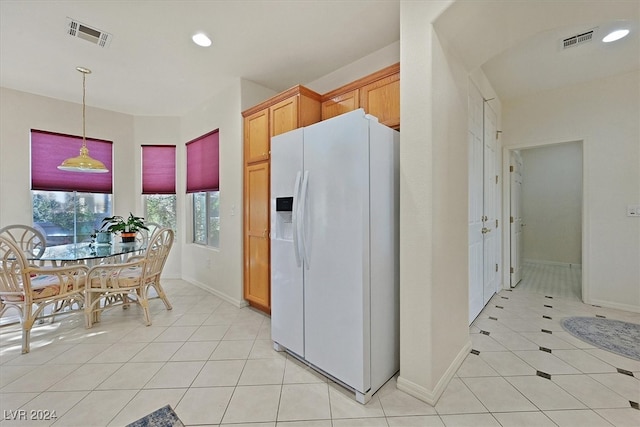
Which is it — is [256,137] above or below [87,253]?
above

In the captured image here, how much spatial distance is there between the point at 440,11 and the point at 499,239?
3.34m

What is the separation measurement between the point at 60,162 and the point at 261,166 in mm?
3384

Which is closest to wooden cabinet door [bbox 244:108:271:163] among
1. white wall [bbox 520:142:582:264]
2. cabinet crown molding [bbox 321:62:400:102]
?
cabinet crown molding [bbox 321:62:400:102]

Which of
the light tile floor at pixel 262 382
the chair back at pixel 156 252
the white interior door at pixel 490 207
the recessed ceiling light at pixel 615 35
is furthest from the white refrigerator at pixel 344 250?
the recessed ceiling light at pixel 615 35

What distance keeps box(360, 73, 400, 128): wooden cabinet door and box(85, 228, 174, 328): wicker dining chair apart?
2.61 m

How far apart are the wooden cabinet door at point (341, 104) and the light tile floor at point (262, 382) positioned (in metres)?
2.38

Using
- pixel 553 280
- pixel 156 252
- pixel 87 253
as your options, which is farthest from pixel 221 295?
pixel 553 280

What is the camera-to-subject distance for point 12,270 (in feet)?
7.45

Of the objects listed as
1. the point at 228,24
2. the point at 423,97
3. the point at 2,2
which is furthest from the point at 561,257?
the point at 2,2

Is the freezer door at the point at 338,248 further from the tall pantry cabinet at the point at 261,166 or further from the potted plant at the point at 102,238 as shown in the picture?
the potted plant at the point at 102,238

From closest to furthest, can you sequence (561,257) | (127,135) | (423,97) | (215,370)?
(423,97) → (215,370) → (127,135) → (561,257)

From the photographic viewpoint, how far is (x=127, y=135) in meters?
4.60

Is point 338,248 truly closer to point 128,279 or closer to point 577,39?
point 128,279

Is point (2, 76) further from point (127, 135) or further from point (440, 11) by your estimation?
point (440, 11)
